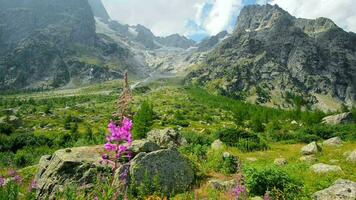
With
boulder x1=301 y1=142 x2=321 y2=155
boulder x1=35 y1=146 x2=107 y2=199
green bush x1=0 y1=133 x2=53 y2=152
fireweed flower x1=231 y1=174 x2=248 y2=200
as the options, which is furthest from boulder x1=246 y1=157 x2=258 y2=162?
green bush x1=0 y1=133 x2=53 y2=152

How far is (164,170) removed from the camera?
18.1 m

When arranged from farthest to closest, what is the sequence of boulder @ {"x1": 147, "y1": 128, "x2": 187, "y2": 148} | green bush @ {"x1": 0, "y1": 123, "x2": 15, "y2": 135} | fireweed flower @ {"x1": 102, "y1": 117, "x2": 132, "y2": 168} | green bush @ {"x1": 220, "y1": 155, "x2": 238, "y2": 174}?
green bush @ {"x1": 0, "y1": 123, "x2": 15, "y2": 135} → boulder @ {"x1": 147, "y1": 128, "x2": 187, "y2": 148} → green bush @ {"x1": 220, "y1": 155, "x2": 238, "y2": 174} → fireweed flower @ {"x1": 102, "y1": 117, "x2": 132, "y2": 168}

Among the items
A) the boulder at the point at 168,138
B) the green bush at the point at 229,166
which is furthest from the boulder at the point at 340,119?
the green bush at the point at 229,166

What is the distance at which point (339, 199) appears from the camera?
15.1 m

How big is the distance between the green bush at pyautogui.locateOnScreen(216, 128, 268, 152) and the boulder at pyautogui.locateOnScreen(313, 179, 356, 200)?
22282 millimetres

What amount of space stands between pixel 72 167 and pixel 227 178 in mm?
9193

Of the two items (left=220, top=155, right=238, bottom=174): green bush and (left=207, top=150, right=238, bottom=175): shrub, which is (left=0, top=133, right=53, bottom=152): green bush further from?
(left=220, top=155, right=238, bottom=174): green bush

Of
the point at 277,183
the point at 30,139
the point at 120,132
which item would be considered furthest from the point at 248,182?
the point at 30,139

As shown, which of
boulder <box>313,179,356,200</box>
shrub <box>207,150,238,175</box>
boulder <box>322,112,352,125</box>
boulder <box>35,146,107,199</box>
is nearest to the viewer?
boulder <box>313,179,356,200</box>

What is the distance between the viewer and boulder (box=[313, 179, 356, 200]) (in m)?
15.1

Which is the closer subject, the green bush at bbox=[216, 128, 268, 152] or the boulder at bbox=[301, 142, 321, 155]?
the boulder at bbox=[301, 142, 321, 155]

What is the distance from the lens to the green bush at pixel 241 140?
3919 cm

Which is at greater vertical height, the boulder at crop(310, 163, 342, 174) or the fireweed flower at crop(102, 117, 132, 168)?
the fireweed flower at crop(102, 117, 132, 168)

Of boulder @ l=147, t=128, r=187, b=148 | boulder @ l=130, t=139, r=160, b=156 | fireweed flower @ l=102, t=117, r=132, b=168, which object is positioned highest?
fireweed flower @ l=102, t=117, r=132, b=168
